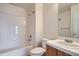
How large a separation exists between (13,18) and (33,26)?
0.49 metres

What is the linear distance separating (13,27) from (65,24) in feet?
3.21

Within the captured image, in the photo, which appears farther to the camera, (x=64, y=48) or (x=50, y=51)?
(x=50, y=51)

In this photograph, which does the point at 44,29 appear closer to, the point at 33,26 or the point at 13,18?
the point at 33,26

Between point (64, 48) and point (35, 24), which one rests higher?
point (35, 24)

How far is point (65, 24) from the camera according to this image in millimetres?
1895

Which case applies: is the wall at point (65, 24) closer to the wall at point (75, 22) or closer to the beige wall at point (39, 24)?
the wall at point (75, 22)

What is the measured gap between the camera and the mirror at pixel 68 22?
6.17 ft

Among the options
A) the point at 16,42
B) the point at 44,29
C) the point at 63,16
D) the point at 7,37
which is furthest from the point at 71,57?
the point at 7,37

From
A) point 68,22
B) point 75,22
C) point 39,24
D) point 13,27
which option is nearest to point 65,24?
point 68,22

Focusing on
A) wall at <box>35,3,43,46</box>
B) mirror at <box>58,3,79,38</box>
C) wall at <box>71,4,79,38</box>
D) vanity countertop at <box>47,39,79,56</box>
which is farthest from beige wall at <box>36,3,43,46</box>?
wall at <box>71,4,79,38</box>

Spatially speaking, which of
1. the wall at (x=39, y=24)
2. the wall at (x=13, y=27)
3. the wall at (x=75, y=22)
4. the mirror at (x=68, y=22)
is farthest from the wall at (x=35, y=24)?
the wall at (x=75, y=22)

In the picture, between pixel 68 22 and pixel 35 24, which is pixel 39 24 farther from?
pixel 68 22

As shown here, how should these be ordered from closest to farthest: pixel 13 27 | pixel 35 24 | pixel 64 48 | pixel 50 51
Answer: pixel 64 48, pixel 50 51, pixel 35 24, pixel 13 27

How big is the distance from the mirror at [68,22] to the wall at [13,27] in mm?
633
